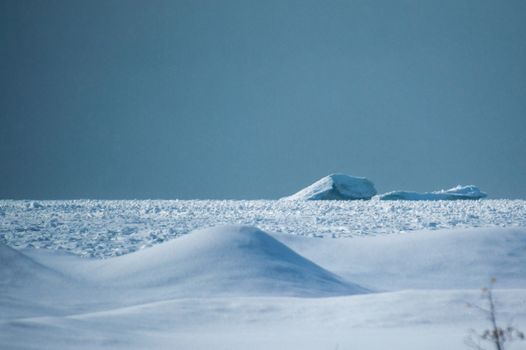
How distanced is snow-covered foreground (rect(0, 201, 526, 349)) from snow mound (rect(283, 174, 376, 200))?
16338 millimetres

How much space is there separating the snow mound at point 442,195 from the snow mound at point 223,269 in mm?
19183

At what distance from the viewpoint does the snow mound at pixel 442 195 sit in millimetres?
26234

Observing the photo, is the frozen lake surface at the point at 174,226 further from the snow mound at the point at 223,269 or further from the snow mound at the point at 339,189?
the snow mound at the point at 339,189

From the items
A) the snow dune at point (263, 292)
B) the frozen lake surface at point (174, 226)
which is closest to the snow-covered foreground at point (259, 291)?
the snow dune at point (263, 292)

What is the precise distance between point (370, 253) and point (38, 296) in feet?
15.0

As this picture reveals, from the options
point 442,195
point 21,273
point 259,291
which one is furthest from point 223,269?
point 442,195

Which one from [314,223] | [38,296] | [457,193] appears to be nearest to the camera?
[38,296]

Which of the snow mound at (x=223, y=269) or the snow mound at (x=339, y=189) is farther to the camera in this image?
the snow mound at (x=339, y=189)

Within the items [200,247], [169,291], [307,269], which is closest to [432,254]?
[307,269]

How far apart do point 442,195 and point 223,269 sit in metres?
21.5

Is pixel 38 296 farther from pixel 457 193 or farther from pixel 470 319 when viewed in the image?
pixel 457 193

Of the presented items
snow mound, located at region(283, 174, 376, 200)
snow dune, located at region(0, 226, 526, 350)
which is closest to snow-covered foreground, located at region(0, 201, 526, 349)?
snow dune, located at region(0, 226, 526, 350)

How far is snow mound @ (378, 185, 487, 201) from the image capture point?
26.2 meters

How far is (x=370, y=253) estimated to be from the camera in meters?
9.05
